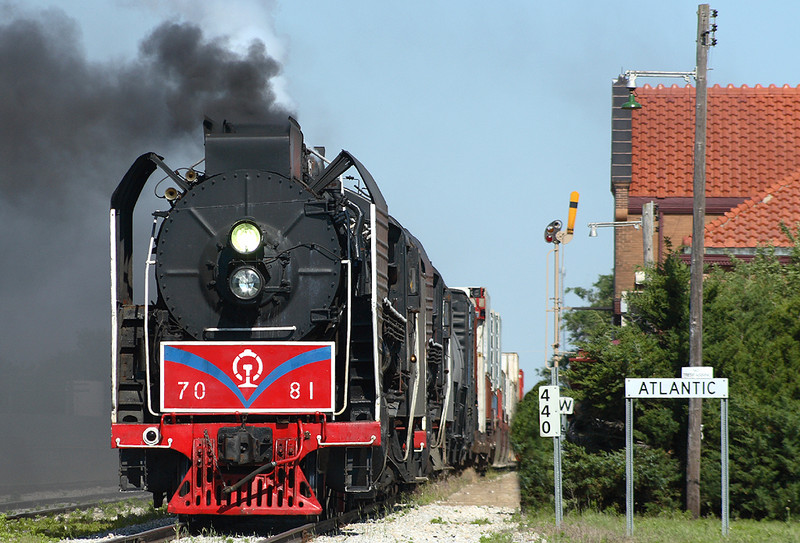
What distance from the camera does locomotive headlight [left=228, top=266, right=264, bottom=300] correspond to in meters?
10.4

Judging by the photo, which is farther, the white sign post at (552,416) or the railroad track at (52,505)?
the railroad track at (52,505)

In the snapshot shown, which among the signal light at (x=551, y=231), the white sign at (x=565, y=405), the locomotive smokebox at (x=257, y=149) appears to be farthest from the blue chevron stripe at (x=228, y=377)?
the signal light at (x=551, y=231)

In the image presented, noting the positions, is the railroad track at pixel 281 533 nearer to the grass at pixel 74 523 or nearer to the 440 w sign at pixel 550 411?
the grass at pixel 74 523

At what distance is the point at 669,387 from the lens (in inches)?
462

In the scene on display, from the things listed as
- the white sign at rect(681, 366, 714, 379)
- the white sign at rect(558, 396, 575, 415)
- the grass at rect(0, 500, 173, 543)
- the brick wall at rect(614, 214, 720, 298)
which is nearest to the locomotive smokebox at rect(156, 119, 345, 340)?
the grass at rect(0, 500, 173, 543)

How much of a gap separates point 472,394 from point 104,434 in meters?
19.1

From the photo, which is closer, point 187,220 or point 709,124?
point 187,220

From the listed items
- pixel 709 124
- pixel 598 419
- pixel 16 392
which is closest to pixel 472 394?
pixel 598 419

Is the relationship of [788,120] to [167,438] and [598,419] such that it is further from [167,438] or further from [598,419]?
[167,438]

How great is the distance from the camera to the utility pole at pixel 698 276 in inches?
531

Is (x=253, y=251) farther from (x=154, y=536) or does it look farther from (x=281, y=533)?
(x=154, y=536)

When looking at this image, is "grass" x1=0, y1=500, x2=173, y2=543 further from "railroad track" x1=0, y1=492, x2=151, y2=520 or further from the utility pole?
the utility pole

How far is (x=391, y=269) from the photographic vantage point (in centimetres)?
1203

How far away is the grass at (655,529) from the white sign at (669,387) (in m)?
1.44
